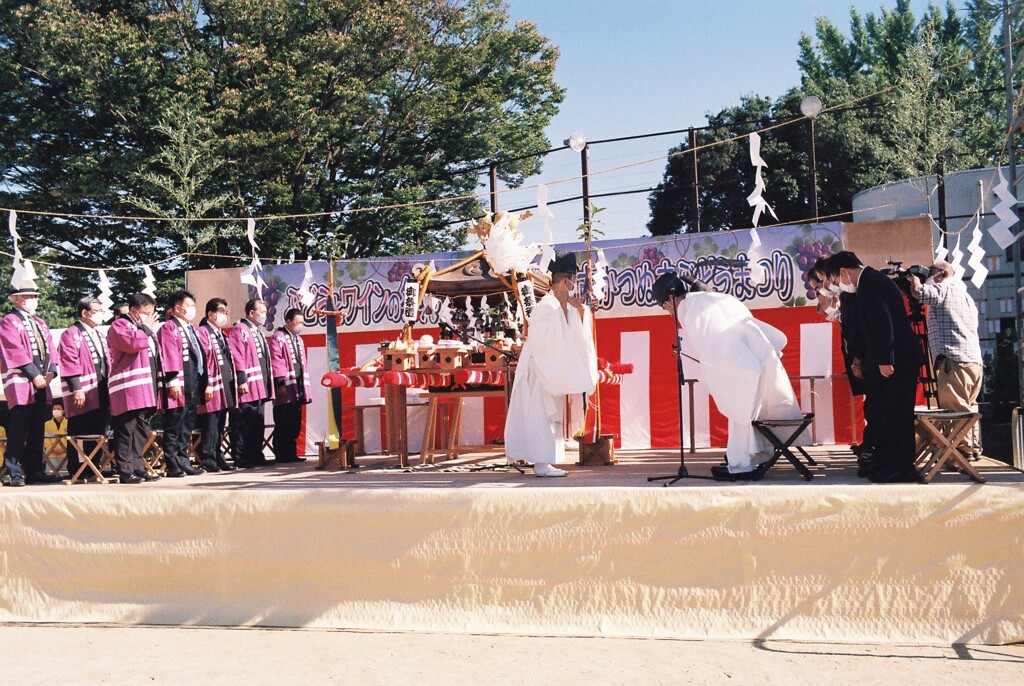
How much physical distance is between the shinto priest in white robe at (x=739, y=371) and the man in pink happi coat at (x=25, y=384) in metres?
4.76

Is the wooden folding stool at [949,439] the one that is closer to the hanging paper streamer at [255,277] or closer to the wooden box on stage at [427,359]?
the wooden box on stage at [427,359]

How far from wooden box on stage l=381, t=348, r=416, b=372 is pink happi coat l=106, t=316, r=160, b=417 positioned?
177 centimetres

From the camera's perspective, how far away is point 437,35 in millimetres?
19281

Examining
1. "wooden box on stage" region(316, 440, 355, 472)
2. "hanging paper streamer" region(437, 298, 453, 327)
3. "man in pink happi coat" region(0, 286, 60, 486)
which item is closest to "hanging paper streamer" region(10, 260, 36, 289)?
"man in pink happi coat" region(0, 286, 60, 486)

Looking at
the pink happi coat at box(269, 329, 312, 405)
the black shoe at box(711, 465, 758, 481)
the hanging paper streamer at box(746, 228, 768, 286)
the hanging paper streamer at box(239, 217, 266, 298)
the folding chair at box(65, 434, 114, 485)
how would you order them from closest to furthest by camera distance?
the black shoe at box(711, 465, 758, 481) → the folding chair at box(65, 434, 114, 485) → the pink happi coat at box(269, 329, 312, 405) → the hanging paper streamer at box(746, 228, 768, 286) → the hanging paper streamer at box(239, 217, 266, 298)

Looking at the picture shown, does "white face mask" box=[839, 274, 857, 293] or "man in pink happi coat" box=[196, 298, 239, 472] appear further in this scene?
"man in pink happi coat" box=[196, 298, 239, 472]

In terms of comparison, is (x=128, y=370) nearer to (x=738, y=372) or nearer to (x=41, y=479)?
(x=41, y=479)

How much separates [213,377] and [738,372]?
14.3ft

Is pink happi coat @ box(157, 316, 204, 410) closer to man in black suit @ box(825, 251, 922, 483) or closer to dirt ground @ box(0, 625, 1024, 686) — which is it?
dirt ground @ box(0, 625, 1024, 686)

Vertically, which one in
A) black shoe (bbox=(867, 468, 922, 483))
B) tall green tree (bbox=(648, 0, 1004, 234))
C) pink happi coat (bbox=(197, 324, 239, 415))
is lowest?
black shoe (bbox=(867, 468, 922, 483))

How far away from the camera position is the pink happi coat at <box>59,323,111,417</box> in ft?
22.7

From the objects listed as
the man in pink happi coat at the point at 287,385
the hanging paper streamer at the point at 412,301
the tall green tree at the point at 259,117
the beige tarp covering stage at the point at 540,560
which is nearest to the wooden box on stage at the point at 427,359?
the hanging paper streamer at the point at 412,301

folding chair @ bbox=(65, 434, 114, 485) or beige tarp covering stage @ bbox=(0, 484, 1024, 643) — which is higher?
folding chair @ bbox=(65, 434, 114, 485)

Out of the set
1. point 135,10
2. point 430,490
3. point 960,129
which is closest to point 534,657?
point 430,490
